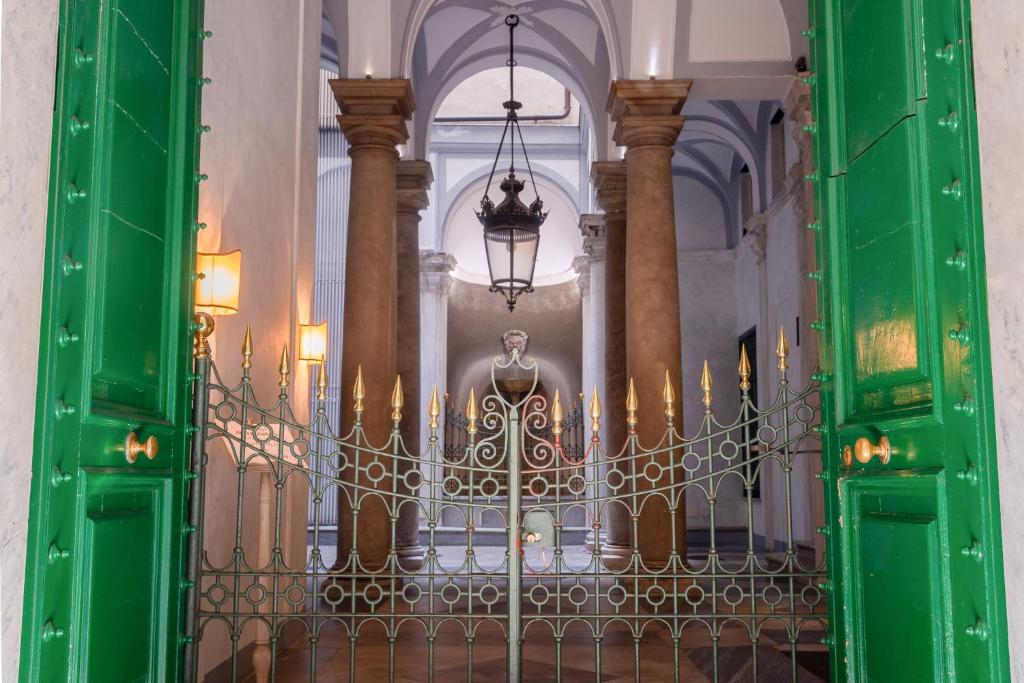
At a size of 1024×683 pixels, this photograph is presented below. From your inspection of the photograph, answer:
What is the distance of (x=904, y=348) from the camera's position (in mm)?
3277

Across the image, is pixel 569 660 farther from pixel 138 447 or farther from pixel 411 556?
pixel 411 556

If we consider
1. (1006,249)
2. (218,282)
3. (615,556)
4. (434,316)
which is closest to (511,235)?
(615,556)

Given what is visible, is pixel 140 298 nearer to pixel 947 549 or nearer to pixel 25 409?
pixel 25 409

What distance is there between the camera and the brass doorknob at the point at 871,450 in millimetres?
3326

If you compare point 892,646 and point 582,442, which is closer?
point 892,646

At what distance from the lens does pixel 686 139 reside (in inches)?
705

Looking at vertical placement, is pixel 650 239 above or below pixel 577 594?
above

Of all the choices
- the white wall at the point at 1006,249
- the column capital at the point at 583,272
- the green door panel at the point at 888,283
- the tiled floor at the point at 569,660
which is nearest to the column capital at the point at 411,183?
the tiled floor at the point at 569,660

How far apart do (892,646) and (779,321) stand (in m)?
12.4

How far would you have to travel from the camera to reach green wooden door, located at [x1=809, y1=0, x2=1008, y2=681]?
2809 mm

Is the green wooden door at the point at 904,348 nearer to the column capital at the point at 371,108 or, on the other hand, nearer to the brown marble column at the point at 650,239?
the brown marble column at the point at 650,239

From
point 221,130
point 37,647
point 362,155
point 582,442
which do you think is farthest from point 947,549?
point 582,442

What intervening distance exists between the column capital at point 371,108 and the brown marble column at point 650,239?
1963 mm

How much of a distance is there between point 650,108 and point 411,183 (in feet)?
14.6
